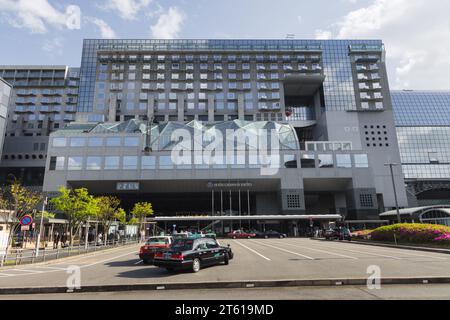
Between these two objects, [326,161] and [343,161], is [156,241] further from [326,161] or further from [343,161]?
[343,161]

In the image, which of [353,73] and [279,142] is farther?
[353,73]

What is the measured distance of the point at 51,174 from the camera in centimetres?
6272

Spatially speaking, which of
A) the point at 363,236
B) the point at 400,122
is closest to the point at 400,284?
the point at 363,236

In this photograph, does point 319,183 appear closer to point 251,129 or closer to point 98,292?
point 251,129

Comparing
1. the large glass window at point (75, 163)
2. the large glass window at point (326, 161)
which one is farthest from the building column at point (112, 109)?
the large glass window at point (326, 161)

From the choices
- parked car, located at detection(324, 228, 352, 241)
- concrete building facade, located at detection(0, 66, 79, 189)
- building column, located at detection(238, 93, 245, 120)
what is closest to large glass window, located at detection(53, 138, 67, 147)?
concrete building facade, located at detection(0, 66, 79, 189)

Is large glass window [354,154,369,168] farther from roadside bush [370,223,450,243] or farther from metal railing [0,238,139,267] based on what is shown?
metal railing [0,238,139,267]

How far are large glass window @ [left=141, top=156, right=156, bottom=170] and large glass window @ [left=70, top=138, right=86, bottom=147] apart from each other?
14.0 meters

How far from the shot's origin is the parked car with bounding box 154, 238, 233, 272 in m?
12.2

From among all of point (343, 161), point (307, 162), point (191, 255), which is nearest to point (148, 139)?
point (307, 162)

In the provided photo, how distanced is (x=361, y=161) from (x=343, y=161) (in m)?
4.32

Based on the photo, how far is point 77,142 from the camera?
65.1 metres

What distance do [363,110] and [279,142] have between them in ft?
117
